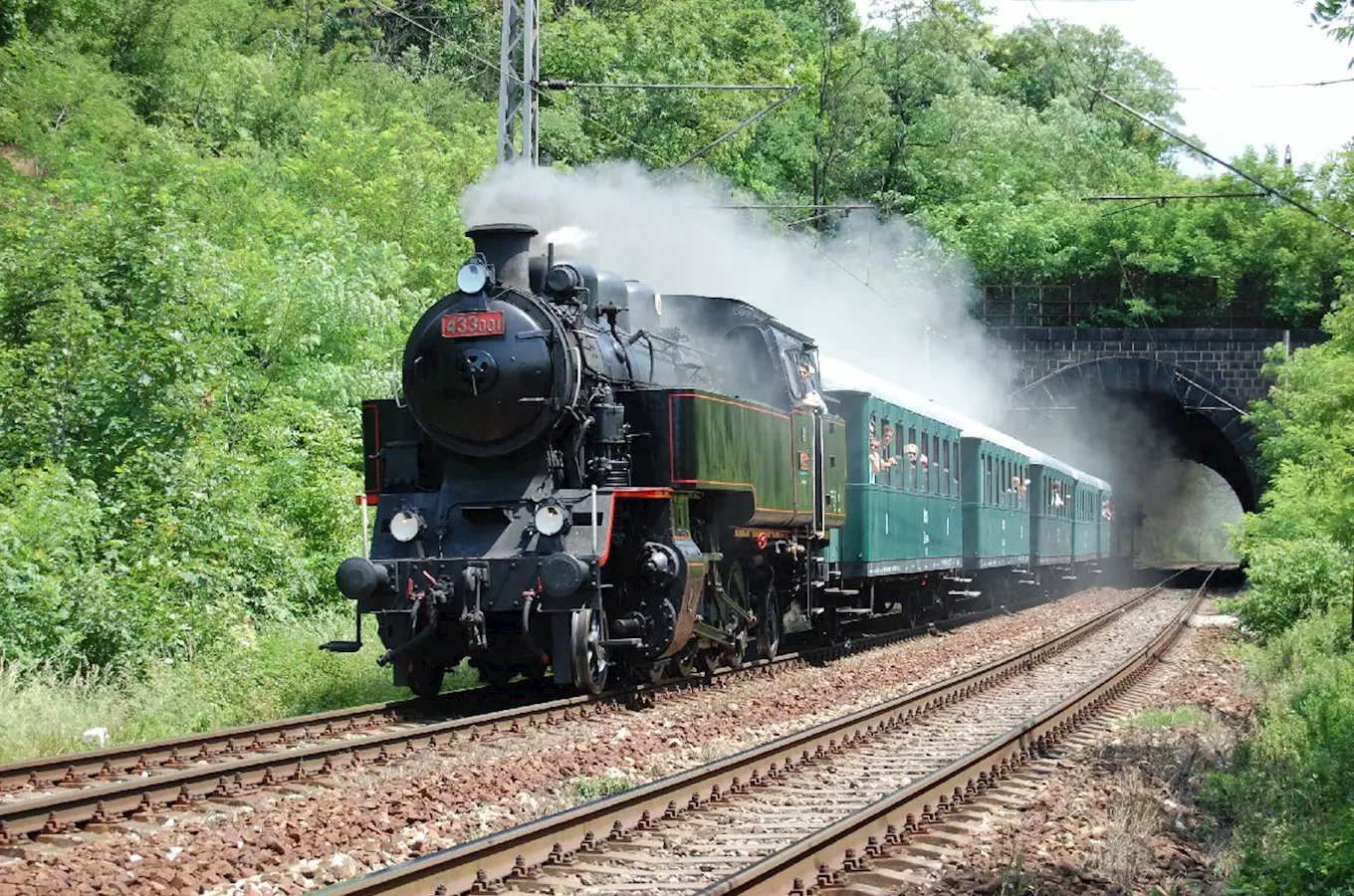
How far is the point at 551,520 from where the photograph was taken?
34.6 ft

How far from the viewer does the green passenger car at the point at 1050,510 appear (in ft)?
96.0

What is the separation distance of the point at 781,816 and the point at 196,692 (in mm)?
5618

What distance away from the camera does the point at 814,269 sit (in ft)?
126

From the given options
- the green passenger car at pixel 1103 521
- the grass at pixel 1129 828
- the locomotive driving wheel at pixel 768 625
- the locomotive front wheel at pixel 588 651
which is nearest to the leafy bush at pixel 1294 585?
the locomotive driving wheel at pixel 768 625

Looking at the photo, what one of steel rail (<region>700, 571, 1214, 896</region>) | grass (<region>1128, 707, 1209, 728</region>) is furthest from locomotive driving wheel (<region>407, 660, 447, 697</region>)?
grass (<region>1128, 707, 1209, 728</region>)

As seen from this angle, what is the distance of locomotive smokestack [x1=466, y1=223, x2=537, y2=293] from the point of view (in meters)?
11.3

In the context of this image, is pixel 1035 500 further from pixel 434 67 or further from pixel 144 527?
pixel 434 67

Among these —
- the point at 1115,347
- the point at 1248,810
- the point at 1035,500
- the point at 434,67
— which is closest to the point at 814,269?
the point at 1115,347

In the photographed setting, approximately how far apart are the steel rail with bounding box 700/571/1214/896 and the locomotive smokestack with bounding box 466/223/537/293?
5.06 metres

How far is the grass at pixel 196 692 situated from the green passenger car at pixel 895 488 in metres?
5.20

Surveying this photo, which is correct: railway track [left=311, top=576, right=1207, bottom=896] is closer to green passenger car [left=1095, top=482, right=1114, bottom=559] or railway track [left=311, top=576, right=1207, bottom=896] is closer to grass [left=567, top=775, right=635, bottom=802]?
grass [left=567, top=775, right=635, bottom=802]

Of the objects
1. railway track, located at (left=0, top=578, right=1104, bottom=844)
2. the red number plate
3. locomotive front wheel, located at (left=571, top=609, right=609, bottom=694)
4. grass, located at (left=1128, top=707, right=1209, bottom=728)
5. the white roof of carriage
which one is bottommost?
grass, located at (left=1128, top=707, right=1209, bottom=728)

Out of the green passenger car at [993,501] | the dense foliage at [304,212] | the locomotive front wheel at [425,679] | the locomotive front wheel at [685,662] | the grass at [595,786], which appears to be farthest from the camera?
the green passenger car at [993,501]

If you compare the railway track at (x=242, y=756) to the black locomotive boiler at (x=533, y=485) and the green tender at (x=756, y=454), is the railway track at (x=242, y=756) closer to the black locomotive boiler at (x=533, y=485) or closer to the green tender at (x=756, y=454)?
the black locomotive boiler at (x=533, y=485)
